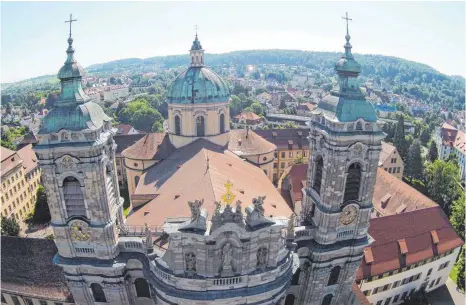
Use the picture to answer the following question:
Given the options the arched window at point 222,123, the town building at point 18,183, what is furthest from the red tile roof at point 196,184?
the town building at point 18,183

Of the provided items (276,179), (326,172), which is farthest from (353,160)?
(276,179)

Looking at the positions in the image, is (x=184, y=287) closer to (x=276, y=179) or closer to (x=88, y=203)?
(x=88, y=203)

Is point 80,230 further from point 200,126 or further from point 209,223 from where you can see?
point 200,126

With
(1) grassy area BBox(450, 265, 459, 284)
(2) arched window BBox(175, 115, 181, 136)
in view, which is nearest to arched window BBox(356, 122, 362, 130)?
(2) arched window BBox(175, 115, 181, 136)

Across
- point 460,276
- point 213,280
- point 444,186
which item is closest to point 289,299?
point 213,280

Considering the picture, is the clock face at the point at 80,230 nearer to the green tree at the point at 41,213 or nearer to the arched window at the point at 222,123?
the arched window at the point at 222,123

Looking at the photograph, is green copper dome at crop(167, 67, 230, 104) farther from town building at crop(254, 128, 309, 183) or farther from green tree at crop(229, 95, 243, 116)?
green tree at crop(229, 95, 243, 116)

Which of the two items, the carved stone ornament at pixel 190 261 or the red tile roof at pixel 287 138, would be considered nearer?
the carved stone ornament at pixel 190 261
